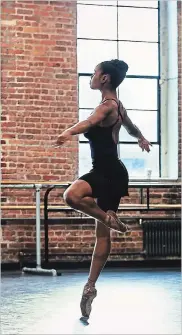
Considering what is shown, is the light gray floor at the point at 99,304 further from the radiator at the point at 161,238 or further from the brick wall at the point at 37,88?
the brick wall at the point at 37,88

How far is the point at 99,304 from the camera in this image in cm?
440

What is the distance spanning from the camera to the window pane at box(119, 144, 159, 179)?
773 cm

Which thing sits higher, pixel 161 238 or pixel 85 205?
pixel 85 205

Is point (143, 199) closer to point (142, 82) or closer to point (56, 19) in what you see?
point (142, 82)

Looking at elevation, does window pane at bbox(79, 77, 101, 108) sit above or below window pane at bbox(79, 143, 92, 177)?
above

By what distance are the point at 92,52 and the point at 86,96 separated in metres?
0.55

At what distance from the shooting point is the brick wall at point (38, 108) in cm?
718

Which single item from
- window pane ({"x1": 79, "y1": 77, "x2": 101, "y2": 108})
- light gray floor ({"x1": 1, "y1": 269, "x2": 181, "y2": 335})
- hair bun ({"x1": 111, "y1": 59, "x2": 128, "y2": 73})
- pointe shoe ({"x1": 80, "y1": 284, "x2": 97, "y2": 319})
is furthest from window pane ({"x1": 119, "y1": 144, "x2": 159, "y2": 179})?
pointe shoe ({"x1": 80, "y1": 284, "x2": 97, "y2": 319})

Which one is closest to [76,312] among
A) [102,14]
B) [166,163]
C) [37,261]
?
[37,261]

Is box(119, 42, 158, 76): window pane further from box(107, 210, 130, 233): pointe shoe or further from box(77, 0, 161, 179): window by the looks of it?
box(107, 210, 130, 233): pointe shoe

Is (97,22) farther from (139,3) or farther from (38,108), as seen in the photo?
(38,108)

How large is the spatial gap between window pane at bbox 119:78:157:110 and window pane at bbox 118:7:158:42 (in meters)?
0.53

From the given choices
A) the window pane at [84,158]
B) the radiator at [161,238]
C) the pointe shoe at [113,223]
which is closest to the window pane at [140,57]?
the window pane at [84,158]

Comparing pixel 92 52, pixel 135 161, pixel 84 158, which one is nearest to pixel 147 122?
pixel 135 161
